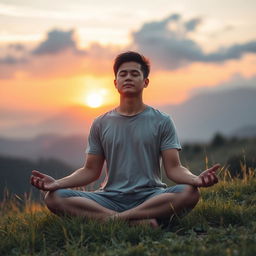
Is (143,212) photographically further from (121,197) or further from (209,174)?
(209,174)

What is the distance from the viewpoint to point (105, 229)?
5.29m

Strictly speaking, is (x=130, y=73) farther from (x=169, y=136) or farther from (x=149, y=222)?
(x=149, y=222)

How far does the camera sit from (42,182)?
19.0 ft

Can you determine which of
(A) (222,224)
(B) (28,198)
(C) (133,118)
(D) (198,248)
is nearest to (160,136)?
(C) (133,118)

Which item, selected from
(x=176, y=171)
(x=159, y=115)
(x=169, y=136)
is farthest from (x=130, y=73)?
(x=176, y=171)

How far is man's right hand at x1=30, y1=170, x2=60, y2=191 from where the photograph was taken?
5.73 metres

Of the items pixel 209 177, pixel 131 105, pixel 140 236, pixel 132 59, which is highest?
pixel 132 59

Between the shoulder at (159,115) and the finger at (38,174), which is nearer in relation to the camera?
the finger at (38,174)

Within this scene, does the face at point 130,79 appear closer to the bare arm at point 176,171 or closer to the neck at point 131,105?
the neck at point 131,105

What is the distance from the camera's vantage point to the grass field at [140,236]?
4676mm

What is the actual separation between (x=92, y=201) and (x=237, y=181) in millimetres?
2698

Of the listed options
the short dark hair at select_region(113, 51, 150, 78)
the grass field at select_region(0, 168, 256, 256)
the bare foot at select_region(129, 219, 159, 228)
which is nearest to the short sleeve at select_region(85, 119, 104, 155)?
the short dark hair at select_region(113, 51, 150, 78)

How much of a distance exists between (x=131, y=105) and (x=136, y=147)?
501 mm

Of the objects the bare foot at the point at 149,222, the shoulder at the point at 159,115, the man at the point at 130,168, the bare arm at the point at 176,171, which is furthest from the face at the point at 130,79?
the bare foot at the point at 149,222
